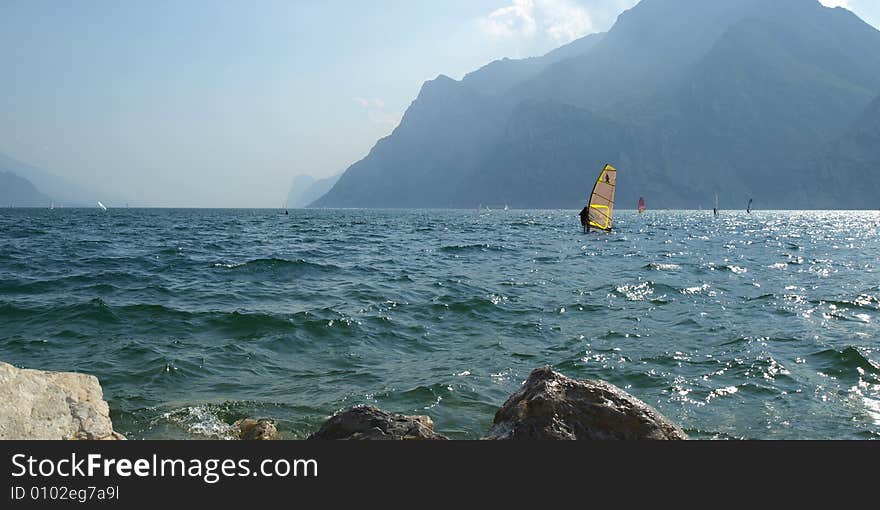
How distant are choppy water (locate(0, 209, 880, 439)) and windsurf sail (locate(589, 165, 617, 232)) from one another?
23.0 m

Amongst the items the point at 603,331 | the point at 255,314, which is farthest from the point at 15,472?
the point at 603,331

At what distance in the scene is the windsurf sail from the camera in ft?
149

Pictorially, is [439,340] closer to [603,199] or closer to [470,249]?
[470,249]

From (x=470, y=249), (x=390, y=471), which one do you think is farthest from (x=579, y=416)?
(x=470, y=249)

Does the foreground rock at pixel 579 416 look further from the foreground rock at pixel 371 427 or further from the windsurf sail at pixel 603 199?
the windsurf sail at pixel 603 199

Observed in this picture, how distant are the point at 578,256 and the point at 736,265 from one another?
26.6ft

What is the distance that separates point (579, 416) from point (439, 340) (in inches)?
277

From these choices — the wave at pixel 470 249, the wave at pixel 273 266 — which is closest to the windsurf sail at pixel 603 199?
A: the wave at pixel 470 249

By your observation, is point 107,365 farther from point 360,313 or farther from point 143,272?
point 143,272

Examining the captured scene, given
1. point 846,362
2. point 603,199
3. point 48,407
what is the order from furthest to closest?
point 603,199 → point 846,362 → point 48,407

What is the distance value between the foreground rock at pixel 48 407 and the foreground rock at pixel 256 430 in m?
1.58

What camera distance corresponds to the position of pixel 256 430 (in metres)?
6.75

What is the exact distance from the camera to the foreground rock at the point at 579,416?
5137 millimetres

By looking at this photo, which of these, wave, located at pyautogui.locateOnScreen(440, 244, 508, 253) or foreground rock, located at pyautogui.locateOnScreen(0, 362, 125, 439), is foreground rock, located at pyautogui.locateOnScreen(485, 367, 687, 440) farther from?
wave, located at pyautogui.locateOnScreen(440, 244, 508, 253)
